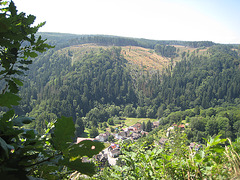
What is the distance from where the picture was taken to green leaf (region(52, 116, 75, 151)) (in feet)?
2.04

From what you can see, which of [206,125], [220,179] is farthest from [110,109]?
[220,179]

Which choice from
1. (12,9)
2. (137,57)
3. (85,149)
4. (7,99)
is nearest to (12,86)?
(12,9)

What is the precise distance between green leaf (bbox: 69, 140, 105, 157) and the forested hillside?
54.8 m

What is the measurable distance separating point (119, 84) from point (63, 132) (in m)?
94.5

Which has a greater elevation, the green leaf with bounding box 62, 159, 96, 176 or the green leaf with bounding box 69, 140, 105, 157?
the green leaf with bounding box 69, 140, 105, 157

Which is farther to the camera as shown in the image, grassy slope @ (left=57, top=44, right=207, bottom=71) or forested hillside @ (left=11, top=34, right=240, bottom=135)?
grassy slope @ (left=57, top=44, right=207, bottom=71)

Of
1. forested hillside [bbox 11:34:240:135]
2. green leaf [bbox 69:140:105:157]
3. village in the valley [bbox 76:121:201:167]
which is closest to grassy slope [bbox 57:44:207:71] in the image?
forested hillside [bbox 11:34:240:135]

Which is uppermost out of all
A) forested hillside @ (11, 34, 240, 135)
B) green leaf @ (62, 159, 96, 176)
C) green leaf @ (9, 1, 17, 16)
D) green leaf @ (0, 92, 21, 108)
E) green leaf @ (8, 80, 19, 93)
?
green leaf @ (9, 1, 17, 16)

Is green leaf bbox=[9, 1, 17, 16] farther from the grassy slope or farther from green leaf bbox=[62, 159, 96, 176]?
the grassy slope

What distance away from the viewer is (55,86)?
74.3 m

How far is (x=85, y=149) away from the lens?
0.66m

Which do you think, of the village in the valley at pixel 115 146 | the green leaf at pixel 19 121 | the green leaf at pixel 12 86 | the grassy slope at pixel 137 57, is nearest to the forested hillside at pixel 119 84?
the grassy slope at pixel 137 57

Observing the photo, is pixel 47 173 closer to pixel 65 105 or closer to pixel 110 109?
pixel 65 105

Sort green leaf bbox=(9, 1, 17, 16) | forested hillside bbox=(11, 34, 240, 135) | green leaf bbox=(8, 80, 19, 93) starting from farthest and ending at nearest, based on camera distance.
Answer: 1. forested hillside bbox=(11, 34, 240, 135)
2. green leaf bbox=(8, 80, 19, 93)
3. green leaf bbox=(9, 1, 17, 16)
